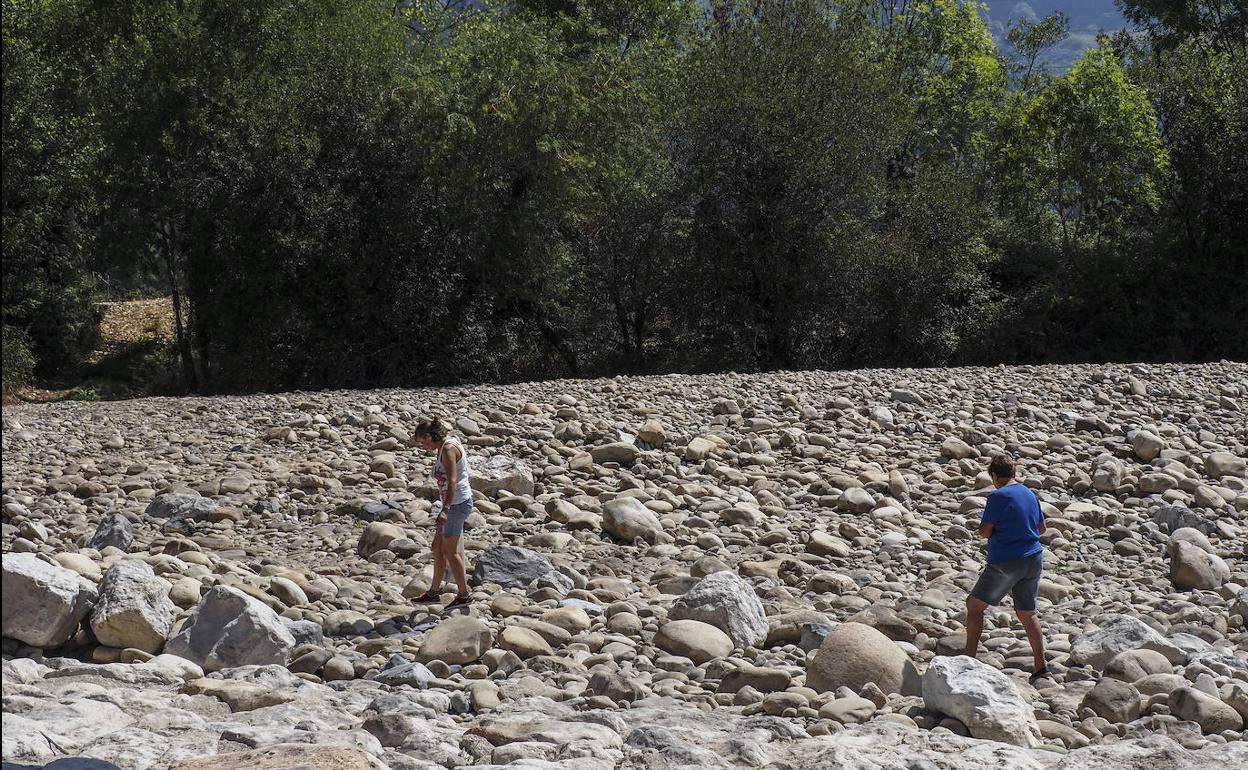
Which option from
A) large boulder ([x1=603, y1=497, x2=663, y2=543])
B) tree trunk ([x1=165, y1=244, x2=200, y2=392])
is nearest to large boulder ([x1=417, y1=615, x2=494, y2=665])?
large boulder ([x1=603, y1=497, x2=663, y2=543])

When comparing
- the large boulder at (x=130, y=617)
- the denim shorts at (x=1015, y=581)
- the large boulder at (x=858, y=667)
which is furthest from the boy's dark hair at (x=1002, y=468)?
the large boulder at (x=130, y=617)

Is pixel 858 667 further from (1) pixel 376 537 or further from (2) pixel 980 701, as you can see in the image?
(1) pixel 376 537

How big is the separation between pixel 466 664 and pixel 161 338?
939 inches

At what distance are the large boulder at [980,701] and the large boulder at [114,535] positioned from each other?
213 inches

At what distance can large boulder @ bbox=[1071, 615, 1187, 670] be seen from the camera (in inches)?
233

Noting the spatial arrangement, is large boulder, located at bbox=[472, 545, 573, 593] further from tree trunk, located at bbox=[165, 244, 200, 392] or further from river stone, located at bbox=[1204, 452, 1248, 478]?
tree trunk, located at bbox=[165, 244, 200, 392]

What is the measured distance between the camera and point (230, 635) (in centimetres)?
543

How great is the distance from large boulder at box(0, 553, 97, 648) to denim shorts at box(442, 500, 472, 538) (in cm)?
197

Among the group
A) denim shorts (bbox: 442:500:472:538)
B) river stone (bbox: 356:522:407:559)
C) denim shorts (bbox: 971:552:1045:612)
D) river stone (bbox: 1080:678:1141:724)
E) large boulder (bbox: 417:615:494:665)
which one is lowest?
river stone (bbox: 1080:678:1141:724)

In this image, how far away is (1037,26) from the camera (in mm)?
33844

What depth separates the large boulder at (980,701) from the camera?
4785 mm

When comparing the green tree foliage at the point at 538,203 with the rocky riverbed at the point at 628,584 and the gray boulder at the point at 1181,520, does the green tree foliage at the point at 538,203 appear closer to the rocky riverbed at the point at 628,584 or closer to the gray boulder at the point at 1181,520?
the rocky riverbed at the point at 628,584

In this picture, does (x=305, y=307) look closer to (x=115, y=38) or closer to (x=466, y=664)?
(x=115, y=38)

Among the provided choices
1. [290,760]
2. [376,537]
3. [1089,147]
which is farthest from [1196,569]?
[1089,147]
